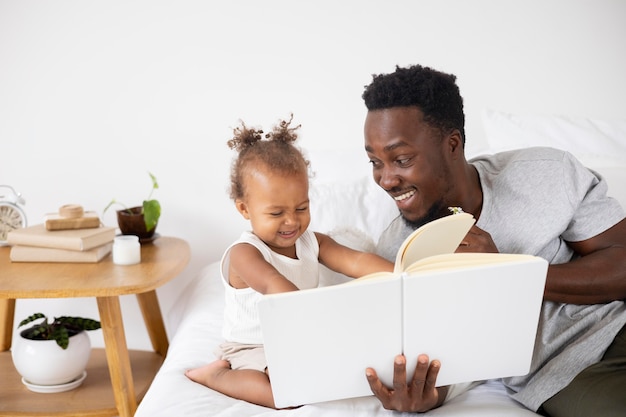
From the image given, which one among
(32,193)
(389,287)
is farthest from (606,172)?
(32,193)

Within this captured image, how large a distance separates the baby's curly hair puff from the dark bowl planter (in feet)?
2.43

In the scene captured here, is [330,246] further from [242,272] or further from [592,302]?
[592,302]

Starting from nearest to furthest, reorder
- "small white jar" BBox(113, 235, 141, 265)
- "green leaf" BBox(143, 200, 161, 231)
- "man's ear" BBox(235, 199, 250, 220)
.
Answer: "man's ear" BBox(235, 199, 250, 220) → "small white jar" BBox(113, 235, 141, 265) → "green leaf" BBox(143, 200, 161, 231)

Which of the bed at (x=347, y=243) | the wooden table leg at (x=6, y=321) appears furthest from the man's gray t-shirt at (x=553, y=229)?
the wooden table leg at (x=6, y=321)

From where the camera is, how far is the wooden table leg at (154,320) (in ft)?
7.15

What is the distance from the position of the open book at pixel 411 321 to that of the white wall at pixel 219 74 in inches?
48.0

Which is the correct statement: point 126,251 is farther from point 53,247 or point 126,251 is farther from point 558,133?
point 558,133

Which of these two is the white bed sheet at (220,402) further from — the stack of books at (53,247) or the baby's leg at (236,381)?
the stack of books at (53,247)

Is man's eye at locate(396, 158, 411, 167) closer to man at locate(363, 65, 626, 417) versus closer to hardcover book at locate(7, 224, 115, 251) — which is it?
man at locate(363, 65, 626, 417)

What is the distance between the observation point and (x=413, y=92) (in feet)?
4.70

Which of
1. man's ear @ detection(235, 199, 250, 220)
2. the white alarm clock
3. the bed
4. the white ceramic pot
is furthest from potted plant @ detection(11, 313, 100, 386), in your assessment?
man's ear @ detection(235, 199, 250, 220)

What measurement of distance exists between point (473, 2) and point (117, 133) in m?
1.24

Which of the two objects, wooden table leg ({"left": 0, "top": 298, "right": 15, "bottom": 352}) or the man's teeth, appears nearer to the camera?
the man's teeth

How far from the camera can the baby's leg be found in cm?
130
